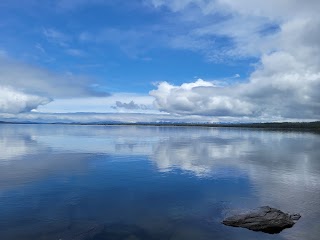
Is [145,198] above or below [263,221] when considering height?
below

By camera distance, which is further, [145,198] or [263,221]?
[145,198]

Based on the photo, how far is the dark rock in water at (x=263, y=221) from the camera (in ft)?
78.9

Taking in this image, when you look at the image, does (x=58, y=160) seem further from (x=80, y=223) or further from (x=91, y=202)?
(x=80, y=223)

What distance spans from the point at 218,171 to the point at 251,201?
17.4 meters

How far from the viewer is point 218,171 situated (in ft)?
161

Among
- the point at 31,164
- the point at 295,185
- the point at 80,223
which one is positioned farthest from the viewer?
the point at 31,164

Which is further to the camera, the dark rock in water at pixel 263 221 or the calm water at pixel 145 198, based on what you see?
the dark rock in water at pixel 263 221

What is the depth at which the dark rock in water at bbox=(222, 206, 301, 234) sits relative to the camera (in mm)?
24062

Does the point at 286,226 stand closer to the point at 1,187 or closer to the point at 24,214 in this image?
the point at 24,214

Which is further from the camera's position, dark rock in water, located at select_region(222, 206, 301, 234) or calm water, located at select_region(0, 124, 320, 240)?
dark rock in water, located at select_region(222, 206, 301, 234)

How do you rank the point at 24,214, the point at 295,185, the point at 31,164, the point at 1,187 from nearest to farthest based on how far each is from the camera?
the point at 24,214 < the point at 1,187 < the point at 295,185 < the point at 31,164

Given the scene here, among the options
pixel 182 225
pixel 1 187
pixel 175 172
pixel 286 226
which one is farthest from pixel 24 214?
pixel 175 172

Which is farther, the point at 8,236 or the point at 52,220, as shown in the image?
the point at 52,220

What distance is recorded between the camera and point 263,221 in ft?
79.9
